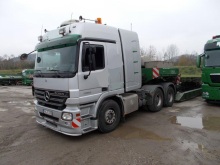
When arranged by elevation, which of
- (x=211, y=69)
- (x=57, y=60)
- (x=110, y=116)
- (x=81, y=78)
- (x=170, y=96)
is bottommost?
(x=110, y=116)

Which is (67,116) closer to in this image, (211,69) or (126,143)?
(126,143)

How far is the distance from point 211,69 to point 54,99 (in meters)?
6.60

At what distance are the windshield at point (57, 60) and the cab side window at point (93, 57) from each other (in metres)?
0.25

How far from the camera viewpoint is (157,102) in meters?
7.59

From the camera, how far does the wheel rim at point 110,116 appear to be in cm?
526

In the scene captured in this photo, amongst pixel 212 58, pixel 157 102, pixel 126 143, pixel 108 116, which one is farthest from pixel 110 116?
pixel 212 58

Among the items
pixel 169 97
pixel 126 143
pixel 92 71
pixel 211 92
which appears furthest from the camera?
pixel 169 97

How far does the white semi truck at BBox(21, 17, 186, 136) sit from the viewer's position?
445 cm

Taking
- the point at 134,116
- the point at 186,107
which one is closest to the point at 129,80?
the point at 134,116

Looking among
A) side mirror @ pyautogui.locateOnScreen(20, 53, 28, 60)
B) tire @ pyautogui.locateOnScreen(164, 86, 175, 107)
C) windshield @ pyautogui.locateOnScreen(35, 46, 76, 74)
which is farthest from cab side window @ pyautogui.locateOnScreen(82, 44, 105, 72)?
tire @ pyautogui.locateOnScreen(164, 86, 175, 107)

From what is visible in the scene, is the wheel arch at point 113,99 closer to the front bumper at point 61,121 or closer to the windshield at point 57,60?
the front bumper at point 61,121

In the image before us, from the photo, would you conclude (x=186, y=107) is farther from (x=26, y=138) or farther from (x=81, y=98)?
(x=26, y=138)

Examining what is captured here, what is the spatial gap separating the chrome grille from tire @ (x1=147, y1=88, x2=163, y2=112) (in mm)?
3850

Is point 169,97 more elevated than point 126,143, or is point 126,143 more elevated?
point 169,97
